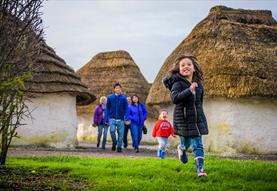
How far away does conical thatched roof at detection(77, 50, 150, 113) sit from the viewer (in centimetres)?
2925

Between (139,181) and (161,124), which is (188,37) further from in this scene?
(139,181)

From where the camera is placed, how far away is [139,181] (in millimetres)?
6371

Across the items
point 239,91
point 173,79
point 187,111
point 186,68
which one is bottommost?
point 187,111

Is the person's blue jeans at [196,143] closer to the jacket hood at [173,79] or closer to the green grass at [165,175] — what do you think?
the green grass at [165,175]

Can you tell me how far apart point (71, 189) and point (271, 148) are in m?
11.4

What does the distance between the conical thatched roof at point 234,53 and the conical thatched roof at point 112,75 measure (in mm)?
9817

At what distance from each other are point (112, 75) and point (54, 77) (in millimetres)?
13060

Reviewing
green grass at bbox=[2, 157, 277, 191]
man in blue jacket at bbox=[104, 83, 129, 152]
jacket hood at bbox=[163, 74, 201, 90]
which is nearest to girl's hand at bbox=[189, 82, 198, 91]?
jacket hood at bbox=[163, 74, 201, 90]

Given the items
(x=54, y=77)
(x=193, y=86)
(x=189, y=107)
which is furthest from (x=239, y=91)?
(x=193, y=86)

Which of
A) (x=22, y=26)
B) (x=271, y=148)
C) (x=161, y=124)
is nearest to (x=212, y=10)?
(x=271, y=148)

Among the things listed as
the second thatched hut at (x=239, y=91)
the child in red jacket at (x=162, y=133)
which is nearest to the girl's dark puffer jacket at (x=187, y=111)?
the child in red jacket at (x=162, y=133)

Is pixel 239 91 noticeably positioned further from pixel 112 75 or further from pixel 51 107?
pixel 112 75

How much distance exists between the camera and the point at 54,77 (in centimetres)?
1700

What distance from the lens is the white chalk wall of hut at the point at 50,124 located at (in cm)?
1633
